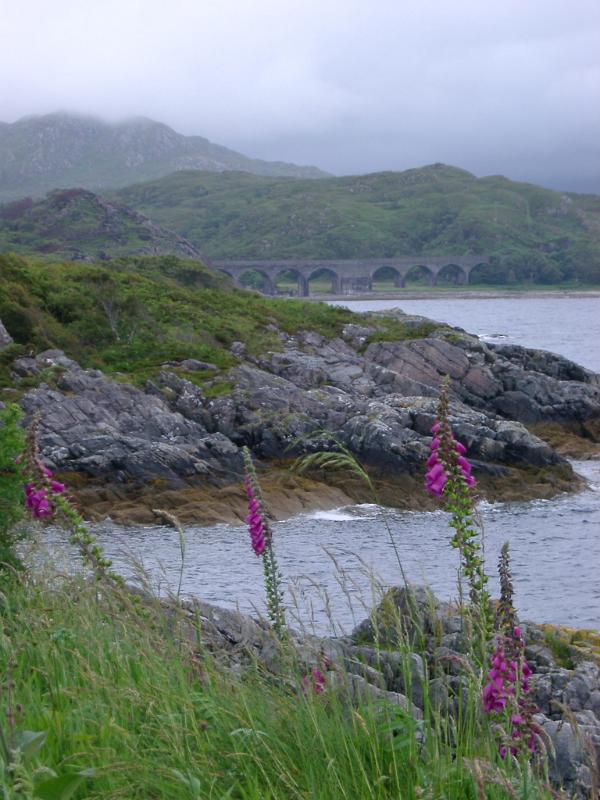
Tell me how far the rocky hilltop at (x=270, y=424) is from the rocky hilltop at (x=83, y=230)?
66271 millimetres

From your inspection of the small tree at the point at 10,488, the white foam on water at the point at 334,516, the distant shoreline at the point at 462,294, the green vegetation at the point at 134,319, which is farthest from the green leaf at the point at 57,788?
the distant shoreline at the point at 462,294

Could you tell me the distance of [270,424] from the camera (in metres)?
35.0

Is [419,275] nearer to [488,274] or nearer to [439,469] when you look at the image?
[488,274]

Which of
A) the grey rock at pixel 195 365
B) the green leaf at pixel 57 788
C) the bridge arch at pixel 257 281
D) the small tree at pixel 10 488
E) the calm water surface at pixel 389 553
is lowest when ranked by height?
the calm water surface at pixel 389 553

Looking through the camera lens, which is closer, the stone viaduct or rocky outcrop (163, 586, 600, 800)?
rocky outcrop (163, 586, 600, 800)

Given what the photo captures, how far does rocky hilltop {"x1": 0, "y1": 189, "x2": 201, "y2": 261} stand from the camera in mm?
111750

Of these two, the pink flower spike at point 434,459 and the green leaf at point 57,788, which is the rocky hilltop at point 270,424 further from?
the green leaf at point 57,788

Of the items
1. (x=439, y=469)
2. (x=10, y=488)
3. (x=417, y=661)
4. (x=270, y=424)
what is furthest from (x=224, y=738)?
(x=270, y=424)

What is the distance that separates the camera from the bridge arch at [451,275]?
175 m

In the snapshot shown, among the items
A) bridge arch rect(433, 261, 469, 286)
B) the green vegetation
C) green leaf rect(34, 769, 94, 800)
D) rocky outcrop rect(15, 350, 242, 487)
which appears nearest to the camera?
green leaf rect(34, 769, 94, 800)

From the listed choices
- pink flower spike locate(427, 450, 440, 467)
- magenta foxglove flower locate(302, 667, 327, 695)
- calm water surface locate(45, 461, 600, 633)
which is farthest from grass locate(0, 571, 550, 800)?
calm water surface locate(45, 461, 600, 633)

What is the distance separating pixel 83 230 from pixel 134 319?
76.9 meters

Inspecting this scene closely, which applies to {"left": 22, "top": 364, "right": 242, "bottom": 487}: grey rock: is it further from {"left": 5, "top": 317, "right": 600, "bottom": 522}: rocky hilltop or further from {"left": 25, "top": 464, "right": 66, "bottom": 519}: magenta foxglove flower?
{"left": 25, "top": 464, "right": 66, "bottom": 519}: magenta foxglove flower

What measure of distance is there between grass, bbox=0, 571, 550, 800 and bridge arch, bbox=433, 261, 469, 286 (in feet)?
561
